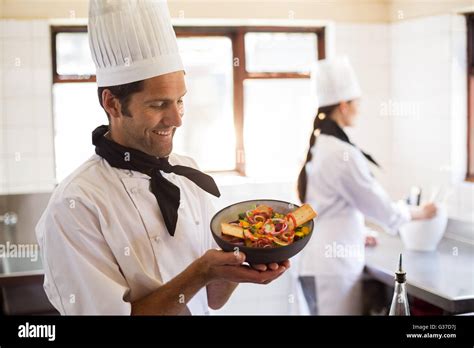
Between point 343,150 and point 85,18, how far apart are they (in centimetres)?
60

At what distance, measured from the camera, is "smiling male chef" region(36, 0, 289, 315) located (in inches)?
38.5

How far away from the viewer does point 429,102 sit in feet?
4.00

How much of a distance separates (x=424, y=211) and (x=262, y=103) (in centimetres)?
45

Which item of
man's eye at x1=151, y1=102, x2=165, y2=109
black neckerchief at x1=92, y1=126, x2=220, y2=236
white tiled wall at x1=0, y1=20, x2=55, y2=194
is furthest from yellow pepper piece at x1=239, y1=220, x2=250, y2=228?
white tiled wall at x1=0, y1=20, x2=55, y2=194

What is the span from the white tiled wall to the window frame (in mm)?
897

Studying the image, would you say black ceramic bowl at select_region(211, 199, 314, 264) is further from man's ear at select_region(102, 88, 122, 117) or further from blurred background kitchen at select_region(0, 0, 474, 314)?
man's ear at select_region(102, 88, 122, 117)

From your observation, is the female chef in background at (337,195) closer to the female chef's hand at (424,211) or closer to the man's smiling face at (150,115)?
the female chef's hand at (424,211)

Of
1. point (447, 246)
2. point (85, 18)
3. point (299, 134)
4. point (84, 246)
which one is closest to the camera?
point (84, 246)

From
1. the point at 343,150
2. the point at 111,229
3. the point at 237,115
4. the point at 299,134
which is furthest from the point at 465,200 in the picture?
the point at 111,229

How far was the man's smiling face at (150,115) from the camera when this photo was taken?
1030 mm

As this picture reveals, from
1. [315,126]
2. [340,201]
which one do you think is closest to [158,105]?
[315,126]

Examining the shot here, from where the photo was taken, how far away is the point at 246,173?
117 cm
